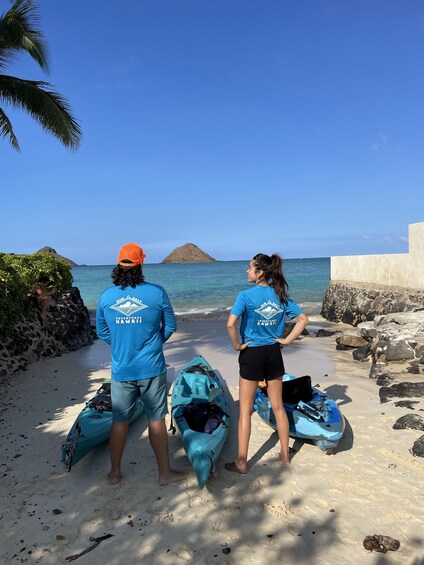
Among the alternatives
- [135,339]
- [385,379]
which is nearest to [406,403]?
[385,379]

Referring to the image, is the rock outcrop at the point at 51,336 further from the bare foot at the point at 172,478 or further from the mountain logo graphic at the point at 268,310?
the mountain logo graphic at the point at 268,310

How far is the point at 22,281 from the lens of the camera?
1052 centimetres

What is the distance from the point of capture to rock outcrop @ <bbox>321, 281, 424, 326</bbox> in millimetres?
15583

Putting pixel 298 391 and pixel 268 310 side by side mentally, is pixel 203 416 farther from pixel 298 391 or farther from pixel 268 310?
pixel 268 310

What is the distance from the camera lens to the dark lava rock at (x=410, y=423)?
592 cm

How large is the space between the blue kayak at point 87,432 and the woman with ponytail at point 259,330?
1.29m

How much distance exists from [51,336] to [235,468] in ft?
27.3

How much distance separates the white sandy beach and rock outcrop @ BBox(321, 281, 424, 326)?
10.1 metres

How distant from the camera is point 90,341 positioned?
13.7m

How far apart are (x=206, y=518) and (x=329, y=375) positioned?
6186 mm

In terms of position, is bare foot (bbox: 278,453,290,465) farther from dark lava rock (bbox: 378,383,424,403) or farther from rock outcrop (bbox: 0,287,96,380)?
rock outcrop (bbox: 0,287,96,380)

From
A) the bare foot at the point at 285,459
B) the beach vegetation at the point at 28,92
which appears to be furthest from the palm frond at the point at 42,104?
the bare foot at the point at 285,459

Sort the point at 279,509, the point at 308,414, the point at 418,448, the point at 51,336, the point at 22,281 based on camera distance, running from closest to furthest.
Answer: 1. the point at 279,509
2. the point at 418,448
3. the point at 308,414
4. the point at 22,281
5. the point at 51,336

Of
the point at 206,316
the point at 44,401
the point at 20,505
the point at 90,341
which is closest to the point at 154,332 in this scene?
the point at 20,505
